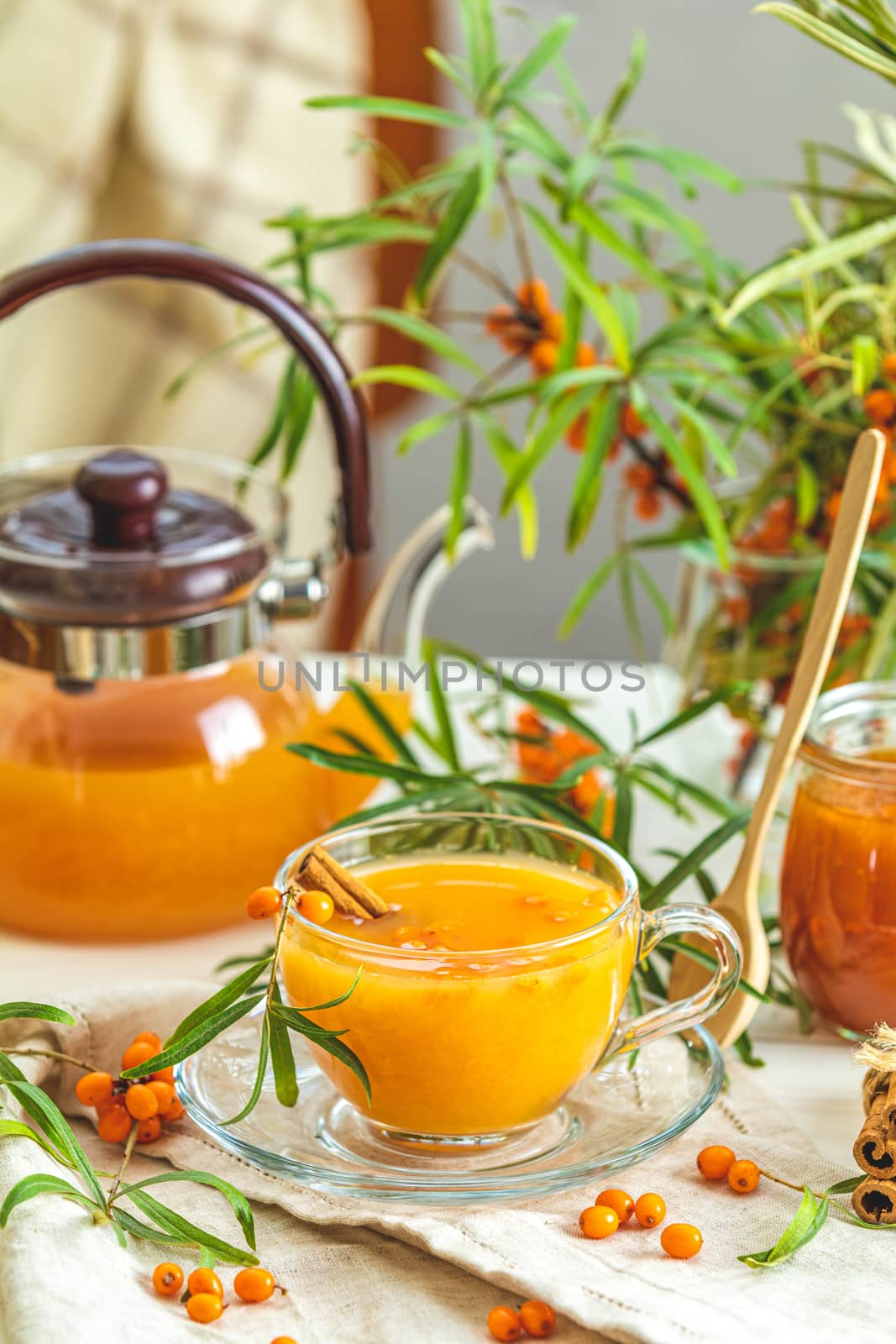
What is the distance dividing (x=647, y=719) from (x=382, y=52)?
1363mm

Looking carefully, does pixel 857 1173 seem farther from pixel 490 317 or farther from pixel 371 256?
pixel 371 256

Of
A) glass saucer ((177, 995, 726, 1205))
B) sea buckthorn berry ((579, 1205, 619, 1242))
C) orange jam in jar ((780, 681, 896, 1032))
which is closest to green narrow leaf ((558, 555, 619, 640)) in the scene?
orange jam in jar ((780, 681, 896, 1032))

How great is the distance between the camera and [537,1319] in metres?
0.56

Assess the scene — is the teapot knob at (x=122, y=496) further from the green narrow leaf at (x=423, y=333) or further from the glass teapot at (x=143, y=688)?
the green narrow leaf at (x=423, y=333)

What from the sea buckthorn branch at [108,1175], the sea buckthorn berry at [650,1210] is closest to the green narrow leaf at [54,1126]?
the sea buckthorn branch at [108,1175]

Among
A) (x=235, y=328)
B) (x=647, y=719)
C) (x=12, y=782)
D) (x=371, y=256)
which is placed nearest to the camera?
(x=12, y=782)

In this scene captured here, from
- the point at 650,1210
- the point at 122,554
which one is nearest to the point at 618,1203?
the point at 650,1210

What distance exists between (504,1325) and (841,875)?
12.0 inches

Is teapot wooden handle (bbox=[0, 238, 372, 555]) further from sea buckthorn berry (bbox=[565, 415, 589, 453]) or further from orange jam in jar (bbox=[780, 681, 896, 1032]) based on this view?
orange jam in jar (bbox=[780, 681, 896, 1032])

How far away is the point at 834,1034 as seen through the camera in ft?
2.67

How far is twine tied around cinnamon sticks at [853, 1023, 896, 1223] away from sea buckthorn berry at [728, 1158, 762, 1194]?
0.14 ft

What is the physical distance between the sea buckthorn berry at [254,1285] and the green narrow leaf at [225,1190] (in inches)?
0.6

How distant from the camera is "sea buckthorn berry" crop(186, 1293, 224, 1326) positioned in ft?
1.83

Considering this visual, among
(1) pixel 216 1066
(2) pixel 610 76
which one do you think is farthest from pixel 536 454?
(2) pixel 610 76
